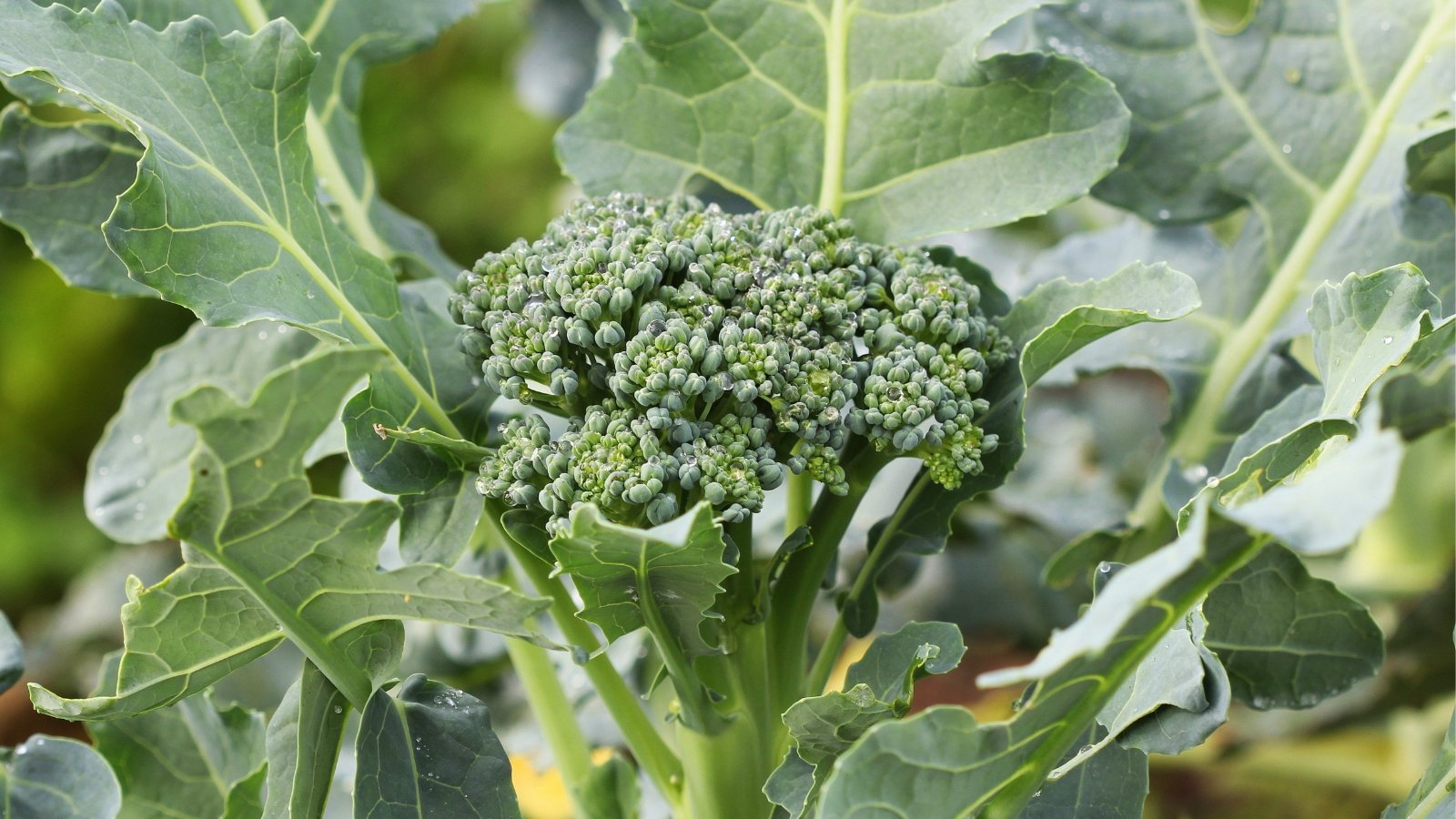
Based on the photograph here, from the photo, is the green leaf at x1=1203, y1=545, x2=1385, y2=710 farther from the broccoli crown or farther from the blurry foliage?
the blurry foliage

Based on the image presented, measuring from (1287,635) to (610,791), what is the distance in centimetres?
33

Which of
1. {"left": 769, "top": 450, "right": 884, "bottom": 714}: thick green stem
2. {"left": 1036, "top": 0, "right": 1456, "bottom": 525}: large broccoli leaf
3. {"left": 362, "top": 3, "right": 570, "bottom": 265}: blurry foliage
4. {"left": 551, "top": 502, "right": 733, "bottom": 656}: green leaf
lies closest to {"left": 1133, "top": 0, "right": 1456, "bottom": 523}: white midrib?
{"left": 1036, "top": 0, "right": 1456, "bottom": 525}: large broccoli leaf

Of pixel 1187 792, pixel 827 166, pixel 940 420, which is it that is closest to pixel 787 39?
pixel 827 166

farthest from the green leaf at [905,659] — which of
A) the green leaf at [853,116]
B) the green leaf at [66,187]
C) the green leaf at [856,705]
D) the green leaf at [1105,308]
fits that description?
the green leaf at [66,187]

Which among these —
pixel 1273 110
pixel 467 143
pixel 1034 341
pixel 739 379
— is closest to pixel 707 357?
pixel 739 379

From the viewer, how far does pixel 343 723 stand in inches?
18.8

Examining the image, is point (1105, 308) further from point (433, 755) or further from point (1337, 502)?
point (433, 755)

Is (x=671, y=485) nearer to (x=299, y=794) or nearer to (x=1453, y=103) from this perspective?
(x=299, y=794)

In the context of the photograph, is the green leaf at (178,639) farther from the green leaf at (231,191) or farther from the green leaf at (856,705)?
the green leaf at (856,705)

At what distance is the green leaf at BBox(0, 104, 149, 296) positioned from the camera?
594mm

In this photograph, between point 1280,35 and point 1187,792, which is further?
point 1187,792

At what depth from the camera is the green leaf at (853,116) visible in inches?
21.8

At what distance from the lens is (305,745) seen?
446 millimetres

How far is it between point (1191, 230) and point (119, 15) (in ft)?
1.98
